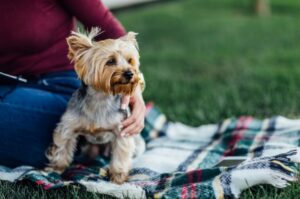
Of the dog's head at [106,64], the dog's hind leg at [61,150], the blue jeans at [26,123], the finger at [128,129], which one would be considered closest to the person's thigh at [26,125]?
the blue jeans at [26,123]

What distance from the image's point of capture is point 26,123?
4324mm

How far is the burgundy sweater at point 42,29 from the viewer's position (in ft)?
13.7

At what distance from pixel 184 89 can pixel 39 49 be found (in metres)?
2.42

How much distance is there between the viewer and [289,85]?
6.27 metres

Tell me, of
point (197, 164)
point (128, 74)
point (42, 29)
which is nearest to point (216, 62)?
point (197, 164)

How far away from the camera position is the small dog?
366 centimetres

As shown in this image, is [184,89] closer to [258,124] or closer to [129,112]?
[258,124]

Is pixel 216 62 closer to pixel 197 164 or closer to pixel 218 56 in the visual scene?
pixel 218 56

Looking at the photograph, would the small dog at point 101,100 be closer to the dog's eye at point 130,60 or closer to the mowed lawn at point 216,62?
the dog's eye at point 130,60

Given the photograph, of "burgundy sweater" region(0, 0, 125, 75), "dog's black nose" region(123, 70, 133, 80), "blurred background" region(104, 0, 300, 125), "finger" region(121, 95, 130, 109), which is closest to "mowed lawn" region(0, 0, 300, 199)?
"blurred background" region(104, 0, 300, 125)

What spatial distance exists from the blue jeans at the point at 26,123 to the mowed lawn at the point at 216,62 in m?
0.47

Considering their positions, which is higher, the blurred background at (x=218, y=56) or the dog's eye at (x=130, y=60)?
the blurred background at (x=218, y=56)

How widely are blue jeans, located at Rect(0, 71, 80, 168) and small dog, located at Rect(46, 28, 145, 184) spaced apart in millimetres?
121

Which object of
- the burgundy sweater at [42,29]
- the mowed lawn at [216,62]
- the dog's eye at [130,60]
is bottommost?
the dog's eye at [130,60]
